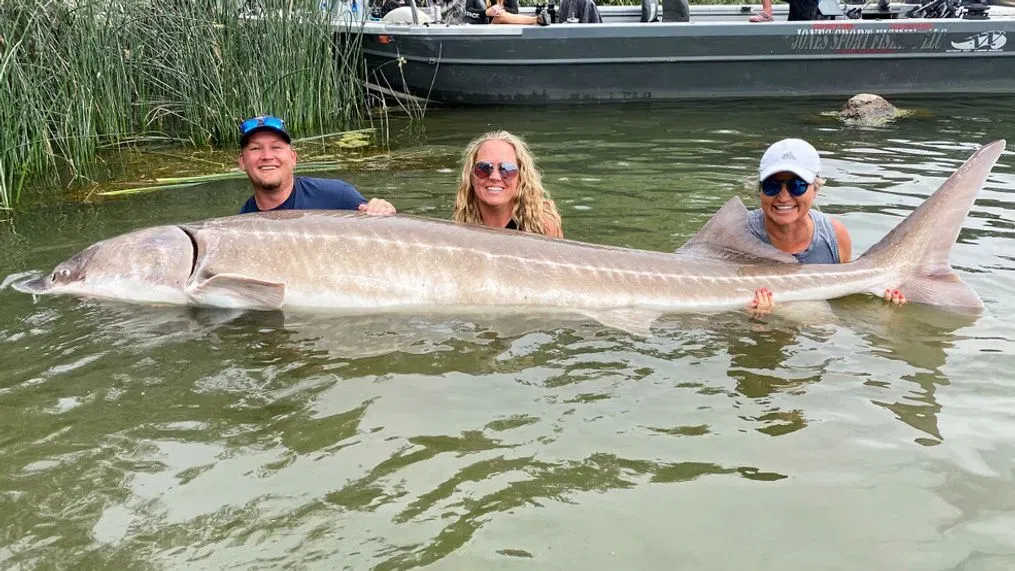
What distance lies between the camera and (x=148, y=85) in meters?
9.32

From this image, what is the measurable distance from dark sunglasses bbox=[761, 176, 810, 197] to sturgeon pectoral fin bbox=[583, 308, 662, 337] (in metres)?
0.83

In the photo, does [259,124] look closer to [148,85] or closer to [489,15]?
[148,85]

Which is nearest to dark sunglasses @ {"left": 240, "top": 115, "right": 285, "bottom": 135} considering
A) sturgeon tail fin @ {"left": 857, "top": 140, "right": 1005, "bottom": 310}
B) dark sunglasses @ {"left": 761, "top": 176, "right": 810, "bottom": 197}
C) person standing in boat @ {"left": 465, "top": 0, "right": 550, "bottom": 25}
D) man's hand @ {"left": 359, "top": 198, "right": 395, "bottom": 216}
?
man's hand @ {"left": 359, "top": 198, "right": 395, "bottom": 216}

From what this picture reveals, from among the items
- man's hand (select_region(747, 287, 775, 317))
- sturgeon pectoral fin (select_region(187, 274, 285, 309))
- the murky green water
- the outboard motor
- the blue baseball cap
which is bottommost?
the murky green water

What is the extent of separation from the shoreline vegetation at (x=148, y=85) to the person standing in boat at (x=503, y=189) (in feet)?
12.4

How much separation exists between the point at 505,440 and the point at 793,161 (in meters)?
2.14

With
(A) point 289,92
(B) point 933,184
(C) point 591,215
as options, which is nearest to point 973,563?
(C) point 591,215

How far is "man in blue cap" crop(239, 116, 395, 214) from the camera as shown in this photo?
5.18 m

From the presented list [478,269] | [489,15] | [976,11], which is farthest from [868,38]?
[478,269]

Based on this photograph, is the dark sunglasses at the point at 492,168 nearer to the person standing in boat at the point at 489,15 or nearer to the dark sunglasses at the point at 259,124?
the dark sunglasses at the point at 259,124

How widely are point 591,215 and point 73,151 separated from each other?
15.4 feet

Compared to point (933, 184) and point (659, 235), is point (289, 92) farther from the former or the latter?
point (933, 184)

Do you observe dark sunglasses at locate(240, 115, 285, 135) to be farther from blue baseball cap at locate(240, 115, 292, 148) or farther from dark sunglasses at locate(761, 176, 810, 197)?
dark sunglasses at locate(761, 176, 810, 197)

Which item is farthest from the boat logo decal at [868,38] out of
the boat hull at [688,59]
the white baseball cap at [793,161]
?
the white baseball cap at [793,161]
